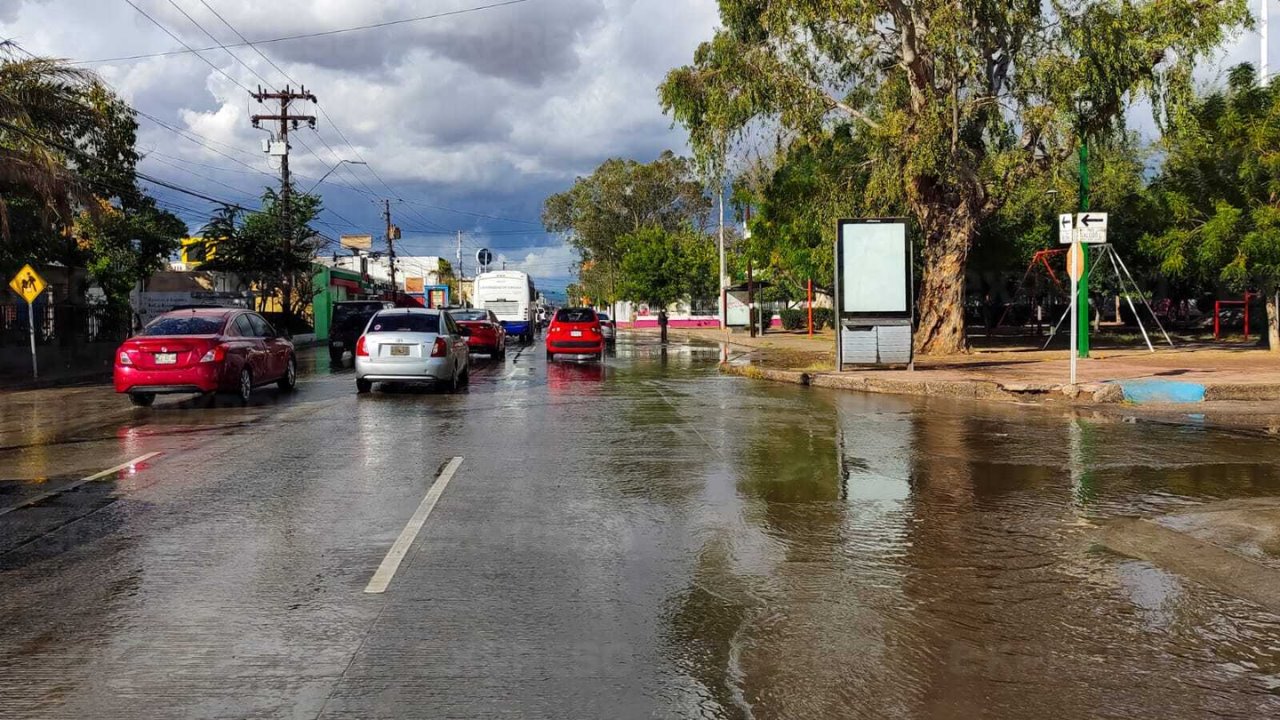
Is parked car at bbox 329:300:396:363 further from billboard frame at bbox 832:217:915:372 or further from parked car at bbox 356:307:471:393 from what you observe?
billboard frame at bbox 832:217:915:372

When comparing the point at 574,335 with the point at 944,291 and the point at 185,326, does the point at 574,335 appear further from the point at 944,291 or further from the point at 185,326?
the point at 185,326

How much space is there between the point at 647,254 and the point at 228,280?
28906 millimetres

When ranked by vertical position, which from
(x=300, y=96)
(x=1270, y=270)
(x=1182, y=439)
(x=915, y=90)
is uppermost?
(x=300, y=96)

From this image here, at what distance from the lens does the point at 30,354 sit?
28688 millimetres

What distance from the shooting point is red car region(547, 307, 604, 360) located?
29.6 metres

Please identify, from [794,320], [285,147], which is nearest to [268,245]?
[285,147]

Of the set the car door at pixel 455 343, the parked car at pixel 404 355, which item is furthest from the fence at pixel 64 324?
the parked car at pixel 404 355

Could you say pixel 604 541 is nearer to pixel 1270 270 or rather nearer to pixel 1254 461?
pixel 1254 461

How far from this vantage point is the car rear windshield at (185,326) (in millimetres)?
16188

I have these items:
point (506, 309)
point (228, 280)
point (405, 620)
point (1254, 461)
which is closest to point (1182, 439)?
point (1254, 461)

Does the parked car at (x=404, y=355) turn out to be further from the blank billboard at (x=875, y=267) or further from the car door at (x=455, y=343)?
the blank billboard at (x=875, y=267)

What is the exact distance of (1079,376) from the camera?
18688 mm

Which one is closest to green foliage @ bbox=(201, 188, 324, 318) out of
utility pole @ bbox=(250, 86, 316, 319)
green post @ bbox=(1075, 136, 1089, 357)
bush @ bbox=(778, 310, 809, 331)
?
utility pole @ bbox=(250, 86, 316, 319)

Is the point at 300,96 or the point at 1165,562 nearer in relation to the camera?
the point at 1165,562
